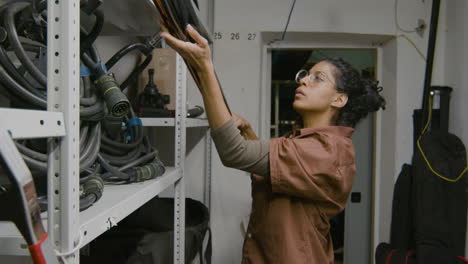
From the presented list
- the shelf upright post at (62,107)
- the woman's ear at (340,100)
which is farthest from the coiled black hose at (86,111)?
the woman's ear at (340,100)

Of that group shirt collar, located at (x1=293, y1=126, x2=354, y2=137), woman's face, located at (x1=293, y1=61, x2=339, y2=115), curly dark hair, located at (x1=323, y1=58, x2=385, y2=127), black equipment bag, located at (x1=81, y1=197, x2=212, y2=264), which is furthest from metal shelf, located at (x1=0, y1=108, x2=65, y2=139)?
curly dark hair, located at (x1=323, y1=58, x2=385, y2=127)

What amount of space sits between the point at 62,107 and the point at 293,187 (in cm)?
69

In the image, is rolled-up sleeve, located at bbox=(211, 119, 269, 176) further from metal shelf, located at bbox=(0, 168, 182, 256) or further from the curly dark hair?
the curly dark hair

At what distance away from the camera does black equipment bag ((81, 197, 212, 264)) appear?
0.91 m

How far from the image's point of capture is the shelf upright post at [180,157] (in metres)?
1.06

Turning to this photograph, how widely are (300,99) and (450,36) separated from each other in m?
1.22

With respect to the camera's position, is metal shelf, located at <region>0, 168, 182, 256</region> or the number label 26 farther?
the number label 26

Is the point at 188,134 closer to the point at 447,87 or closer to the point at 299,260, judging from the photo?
the point at 299,260

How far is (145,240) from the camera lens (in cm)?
96

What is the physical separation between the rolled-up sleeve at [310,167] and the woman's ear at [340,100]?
224mm

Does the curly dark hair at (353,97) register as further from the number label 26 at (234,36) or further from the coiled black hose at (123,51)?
the coiled black hose at (123,51)

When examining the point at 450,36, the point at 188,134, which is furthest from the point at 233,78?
the point at 450,36

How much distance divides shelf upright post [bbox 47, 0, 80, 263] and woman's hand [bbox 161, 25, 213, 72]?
258mm

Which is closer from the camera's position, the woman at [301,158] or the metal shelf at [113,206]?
the metal shelf at [113,206]
